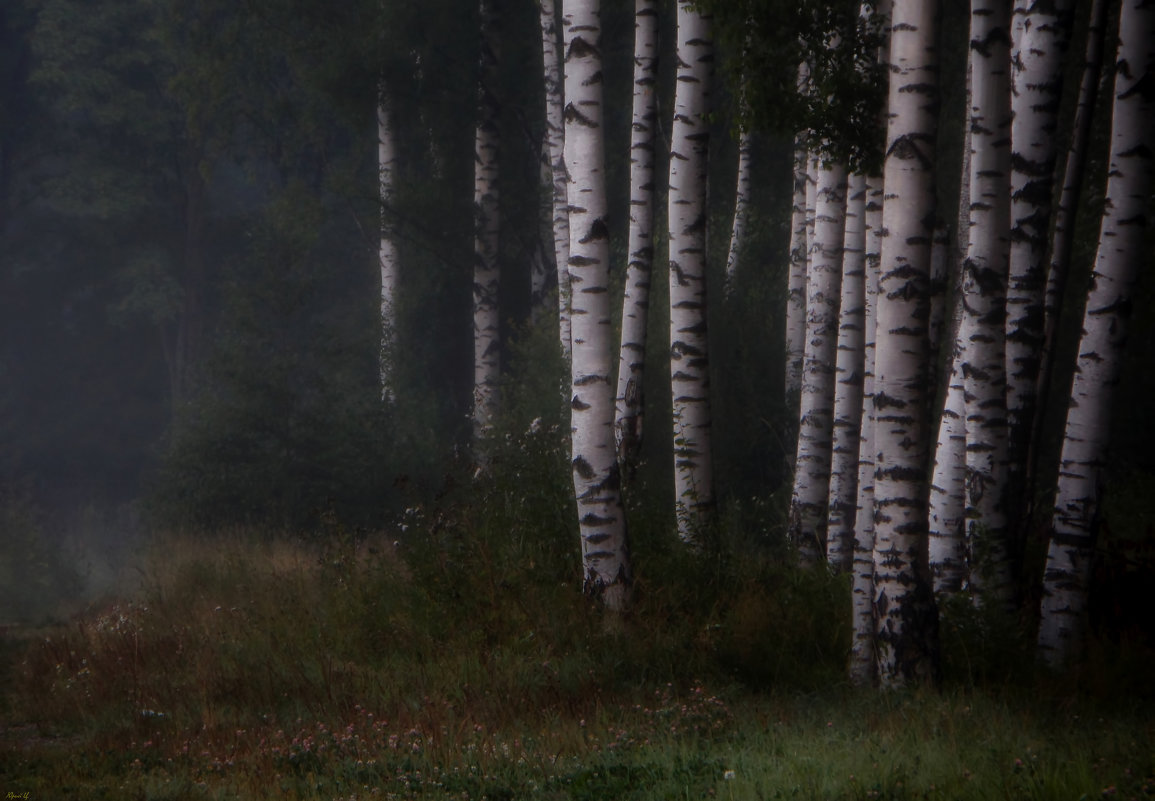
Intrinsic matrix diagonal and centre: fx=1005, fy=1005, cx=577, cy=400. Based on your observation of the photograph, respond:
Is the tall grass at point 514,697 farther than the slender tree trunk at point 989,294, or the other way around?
the slender tree trunk at point 989,294

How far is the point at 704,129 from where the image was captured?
390 inches

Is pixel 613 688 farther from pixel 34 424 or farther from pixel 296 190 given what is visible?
pixel 34 424

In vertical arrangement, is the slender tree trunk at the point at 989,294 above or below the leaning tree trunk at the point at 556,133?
below

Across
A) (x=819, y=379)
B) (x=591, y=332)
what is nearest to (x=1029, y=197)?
(x=591, y=332)

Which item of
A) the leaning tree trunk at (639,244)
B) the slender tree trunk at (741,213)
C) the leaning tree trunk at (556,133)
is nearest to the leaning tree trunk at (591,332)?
the leaning tree trunk at (639,244)

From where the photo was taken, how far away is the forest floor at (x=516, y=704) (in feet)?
16.1

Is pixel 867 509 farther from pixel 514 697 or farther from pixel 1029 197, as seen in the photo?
pixel 514 697

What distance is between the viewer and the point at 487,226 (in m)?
20.1

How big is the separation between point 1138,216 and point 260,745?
717cm

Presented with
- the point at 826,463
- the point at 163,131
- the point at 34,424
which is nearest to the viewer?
the point at 826,463

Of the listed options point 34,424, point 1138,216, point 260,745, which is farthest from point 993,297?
point 34,424

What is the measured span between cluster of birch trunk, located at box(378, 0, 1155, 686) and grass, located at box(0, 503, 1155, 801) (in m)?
0.58

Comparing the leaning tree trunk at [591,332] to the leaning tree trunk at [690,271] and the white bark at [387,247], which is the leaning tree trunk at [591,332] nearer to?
the leaning tree trunk at [690,271]

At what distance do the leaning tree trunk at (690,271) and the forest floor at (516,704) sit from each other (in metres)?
1.36
